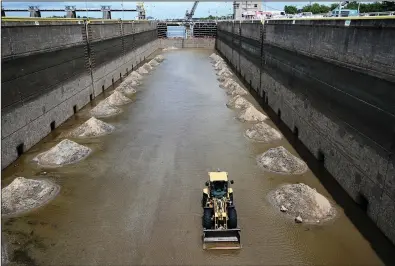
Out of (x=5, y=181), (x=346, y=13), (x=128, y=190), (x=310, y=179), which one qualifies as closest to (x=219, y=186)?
(x=128, y=190)

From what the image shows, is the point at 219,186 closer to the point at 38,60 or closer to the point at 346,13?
the point at 38,60

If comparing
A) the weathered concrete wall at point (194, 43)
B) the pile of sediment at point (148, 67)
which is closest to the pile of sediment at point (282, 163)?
the pile of sediment at point (148, 67)

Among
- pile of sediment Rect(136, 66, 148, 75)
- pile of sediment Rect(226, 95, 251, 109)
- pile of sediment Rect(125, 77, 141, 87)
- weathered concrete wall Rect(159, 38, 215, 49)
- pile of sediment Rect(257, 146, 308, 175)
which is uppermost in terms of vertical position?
weathered concrete wall Rect(159, 38, 215, 49)

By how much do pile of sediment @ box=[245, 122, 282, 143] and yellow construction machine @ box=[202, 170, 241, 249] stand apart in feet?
33.1

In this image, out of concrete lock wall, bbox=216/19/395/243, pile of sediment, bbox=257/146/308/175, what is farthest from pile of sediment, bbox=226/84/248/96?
pile of sediment, bbox=257/146/308/175

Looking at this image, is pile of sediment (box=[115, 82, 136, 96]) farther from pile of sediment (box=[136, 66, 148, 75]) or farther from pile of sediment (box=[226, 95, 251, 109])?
pile of sediment (box=[226, 95, 251, 109])

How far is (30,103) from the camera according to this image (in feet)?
66.2

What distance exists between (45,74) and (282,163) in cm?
1714

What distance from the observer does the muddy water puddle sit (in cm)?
1109

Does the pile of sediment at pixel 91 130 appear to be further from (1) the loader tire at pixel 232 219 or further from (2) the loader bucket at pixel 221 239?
(1) the loader tire at pixel 232 219

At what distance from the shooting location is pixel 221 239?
11203mm

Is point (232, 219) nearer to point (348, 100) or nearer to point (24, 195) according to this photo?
point (348, 100)

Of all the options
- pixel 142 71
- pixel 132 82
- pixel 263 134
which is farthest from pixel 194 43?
pixel 263 134

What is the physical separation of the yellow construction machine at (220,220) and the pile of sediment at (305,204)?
3.04m
